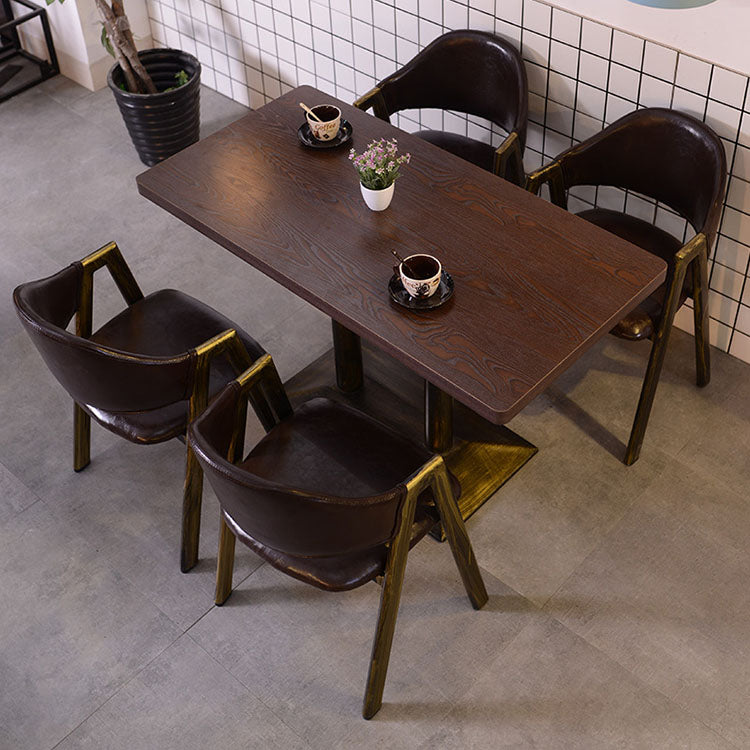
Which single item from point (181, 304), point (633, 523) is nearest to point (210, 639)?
point (181, 304)

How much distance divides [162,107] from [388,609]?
99.5 inches

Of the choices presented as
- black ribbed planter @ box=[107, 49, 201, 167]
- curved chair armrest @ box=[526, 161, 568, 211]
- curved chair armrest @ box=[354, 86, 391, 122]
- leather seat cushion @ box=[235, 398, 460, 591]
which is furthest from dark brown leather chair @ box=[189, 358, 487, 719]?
black ribbed planter @ box=[107, 49, 201, 167]

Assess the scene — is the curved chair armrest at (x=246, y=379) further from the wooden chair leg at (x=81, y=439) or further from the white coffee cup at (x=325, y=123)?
the white coffee cup at (x=325, y=123)

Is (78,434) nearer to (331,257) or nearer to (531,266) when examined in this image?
(331,257)

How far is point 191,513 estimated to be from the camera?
271cm

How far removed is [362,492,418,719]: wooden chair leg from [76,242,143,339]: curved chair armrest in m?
1.14

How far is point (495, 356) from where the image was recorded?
7.66ft

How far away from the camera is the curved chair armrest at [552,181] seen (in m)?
3.03

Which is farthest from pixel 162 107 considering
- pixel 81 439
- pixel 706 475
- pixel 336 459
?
pixel 706 475

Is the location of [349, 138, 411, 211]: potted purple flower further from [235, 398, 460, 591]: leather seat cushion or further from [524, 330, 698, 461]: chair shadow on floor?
[524, 330, 698, 461]: chair shadow on floor

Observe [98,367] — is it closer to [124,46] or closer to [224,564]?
[224,564]

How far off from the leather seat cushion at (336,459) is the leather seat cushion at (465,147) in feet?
3.86

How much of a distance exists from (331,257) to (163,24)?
8.61 feet

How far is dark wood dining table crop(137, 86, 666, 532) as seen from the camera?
2.36m
